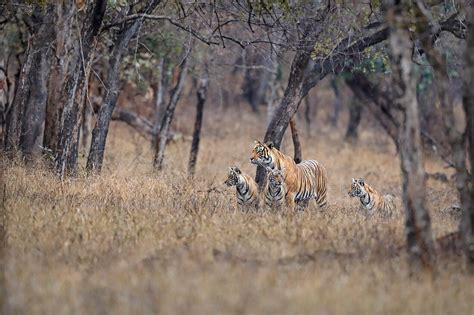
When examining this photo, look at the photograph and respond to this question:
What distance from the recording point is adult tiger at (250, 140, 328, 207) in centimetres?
1508

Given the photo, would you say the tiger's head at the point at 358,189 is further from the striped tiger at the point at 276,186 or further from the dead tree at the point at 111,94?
the dead tree at the point at 111,94

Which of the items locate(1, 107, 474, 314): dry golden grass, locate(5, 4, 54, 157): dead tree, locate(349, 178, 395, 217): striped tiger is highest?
locate(5, 4, 54, 157): dead tree

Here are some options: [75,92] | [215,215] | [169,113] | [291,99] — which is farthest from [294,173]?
[169,113]

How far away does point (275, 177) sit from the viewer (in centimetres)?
1506

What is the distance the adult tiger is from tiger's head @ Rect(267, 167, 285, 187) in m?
0.07

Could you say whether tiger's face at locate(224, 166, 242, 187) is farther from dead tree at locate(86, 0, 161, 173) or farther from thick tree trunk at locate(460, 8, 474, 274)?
thick tree trunk at locate(460, 8, 474, 274)

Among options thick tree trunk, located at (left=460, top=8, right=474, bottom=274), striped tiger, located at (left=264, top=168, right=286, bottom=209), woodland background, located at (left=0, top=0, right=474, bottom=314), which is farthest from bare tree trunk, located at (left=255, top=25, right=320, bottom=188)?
thick tree trunk, located at (left=460, top=8, right=474, bottom=274)

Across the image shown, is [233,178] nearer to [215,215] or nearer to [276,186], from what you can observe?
[276,186]

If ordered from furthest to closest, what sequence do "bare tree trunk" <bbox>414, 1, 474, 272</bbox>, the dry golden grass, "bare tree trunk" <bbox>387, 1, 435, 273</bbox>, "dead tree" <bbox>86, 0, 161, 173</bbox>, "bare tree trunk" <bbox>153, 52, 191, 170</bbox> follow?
1. "bare tree trunk" <bbox>153, 52, 191, 170</bbox>
2. "dead tree" <bbox>86, 0, 161, 173</bbox>
3. "bare tree trunk" <bbox>414, 1, 474, 272</bbox>
4. "bare tree trunk" <bbox>387, 1, 435, 273</bbox>
5. the dry golden grass

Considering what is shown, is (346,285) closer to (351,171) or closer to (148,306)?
(148,306)

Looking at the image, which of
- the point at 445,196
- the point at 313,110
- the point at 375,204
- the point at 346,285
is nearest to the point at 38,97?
the point at 375,204

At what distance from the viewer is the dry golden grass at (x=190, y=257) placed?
797 cm

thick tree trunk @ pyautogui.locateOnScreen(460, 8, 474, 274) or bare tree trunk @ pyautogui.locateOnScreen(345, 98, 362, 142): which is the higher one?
bare tree trunk @ pyautogui.locateOnScreen(345, 98, 362, 142)

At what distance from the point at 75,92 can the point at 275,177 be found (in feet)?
12.0
